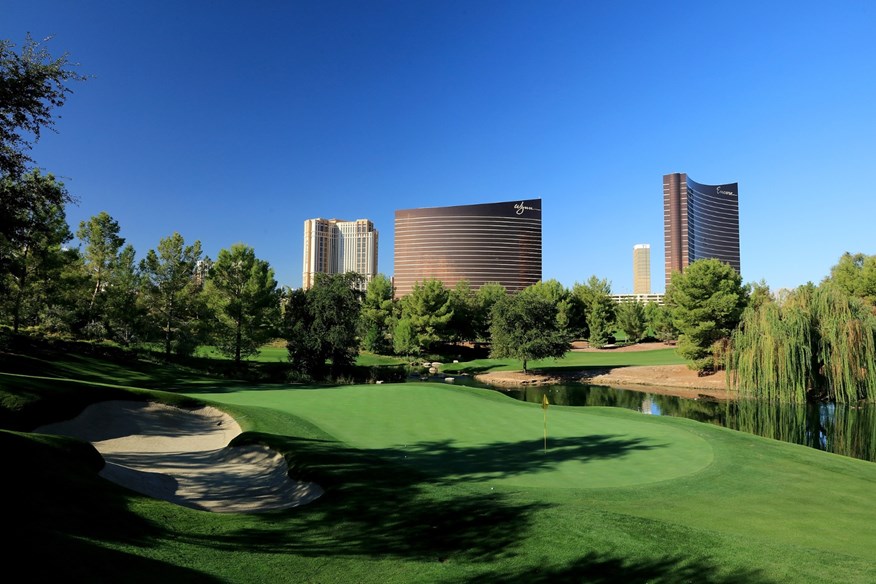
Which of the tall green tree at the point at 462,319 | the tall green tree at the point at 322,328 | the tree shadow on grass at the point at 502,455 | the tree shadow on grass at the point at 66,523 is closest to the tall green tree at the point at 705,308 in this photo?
the tall green tree at the point at 322,328

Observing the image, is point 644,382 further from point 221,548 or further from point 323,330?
point 221,548

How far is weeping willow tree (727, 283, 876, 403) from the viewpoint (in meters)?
31.1

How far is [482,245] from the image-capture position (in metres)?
188

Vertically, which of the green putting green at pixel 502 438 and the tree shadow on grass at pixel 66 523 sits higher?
the tree shadow on grass at pixel 66 523

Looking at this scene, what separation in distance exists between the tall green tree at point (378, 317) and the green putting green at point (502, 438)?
148ft

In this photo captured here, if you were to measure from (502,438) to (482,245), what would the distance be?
17620 cm

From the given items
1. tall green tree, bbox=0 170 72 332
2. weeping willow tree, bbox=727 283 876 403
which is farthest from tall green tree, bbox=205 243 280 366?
weeping willow tree, bbox=727 283 876 403

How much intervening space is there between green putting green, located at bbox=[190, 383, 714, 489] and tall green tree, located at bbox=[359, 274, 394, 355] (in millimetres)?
45027

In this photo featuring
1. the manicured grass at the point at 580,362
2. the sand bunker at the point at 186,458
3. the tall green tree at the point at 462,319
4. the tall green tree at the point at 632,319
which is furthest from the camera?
the tall green tree at the point at 632,319

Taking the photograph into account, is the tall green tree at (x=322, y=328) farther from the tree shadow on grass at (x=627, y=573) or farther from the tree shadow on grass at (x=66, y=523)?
the tree shadow on grass at (x=627, y=573)

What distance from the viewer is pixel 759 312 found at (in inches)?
1373

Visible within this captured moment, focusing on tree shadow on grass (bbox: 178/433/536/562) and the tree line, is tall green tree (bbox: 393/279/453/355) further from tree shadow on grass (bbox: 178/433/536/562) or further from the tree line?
tree shadow on grass (bbox: 178/433/536/562)

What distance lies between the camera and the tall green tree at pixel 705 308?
4628 cm

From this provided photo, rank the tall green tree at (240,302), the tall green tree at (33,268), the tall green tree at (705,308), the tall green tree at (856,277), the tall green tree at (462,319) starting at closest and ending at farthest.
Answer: the tall green tree at (33,268) → the tall green tree at (240,302) → the tall green tree at (705,308) → the tall green tree at (856,277) → the tall green tree at (462,319)
